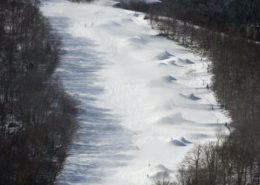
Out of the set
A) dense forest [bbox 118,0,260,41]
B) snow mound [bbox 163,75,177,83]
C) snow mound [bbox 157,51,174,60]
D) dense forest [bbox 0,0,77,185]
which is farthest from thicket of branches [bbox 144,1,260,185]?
dense forest [bbox 118,0,260,41]

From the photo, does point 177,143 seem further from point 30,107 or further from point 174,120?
point 30,107

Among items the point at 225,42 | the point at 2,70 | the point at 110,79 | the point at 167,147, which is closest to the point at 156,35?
the point at 225,42

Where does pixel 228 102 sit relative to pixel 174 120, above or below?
above

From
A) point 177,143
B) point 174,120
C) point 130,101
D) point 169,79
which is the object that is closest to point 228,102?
point 174,120

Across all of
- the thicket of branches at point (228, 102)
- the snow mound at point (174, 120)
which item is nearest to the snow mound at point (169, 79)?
the thicket of branches at point (228, 102)

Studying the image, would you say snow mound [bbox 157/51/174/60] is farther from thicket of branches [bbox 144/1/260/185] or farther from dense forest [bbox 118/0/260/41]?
dense forest [bbox 118/0/260/41]

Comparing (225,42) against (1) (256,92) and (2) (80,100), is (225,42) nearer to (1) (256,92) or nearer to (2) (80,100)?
(1) (256,92)
